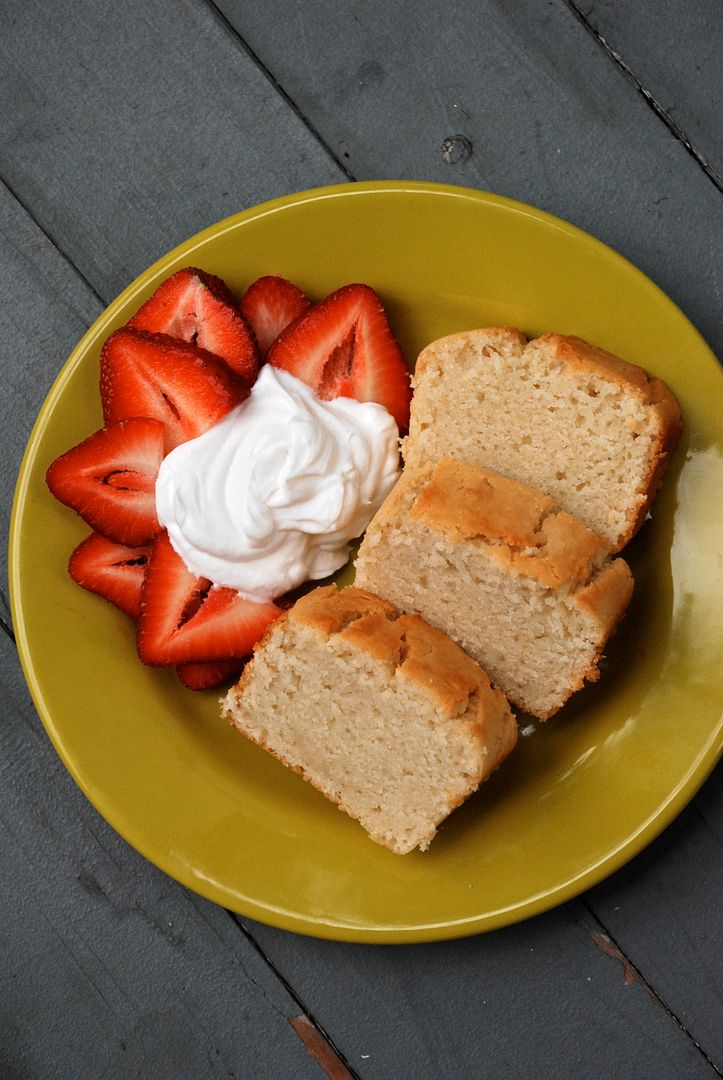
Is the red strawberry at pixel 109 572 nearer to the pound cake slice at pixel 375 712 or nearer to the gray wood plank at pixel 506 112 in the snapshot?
the pound cake slice at pixel 375 712

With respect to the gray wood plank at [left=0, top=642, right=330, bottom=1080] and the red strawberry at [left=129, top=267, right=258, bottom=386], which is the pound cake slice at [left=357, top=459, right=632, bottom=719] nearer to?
the red strawberry at [left=129, top=267, right=258, bottom=386]

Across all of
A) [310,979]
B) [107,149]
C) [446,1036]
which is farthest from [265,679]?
[107,149]

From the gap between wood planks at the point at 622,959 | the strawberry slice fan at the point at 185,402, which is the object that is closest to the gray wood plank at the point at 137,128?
the strawberry slice fan at the point at 185,402

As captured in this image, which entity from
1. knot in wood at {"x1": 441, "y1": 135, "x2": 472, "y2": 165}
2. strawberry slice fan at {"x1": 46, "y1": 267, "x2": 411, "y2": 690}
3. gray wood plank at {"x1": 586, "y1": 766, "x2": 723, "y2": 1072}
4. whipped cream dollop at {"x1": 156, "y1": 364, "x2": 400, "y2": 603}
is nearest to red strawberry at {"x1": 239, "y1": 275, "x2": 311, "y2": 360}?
strawberry slice fan at {"x1": 46, "y1": 267, "x2": 411, "y2": 690}

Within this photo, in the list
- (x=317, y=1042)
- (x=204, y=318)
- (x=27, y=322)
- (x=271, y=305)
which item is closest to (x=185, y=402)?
(x=204, y=318)

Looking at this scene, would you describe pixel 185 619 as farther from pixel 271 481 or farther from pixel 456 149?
pixel 456 149
